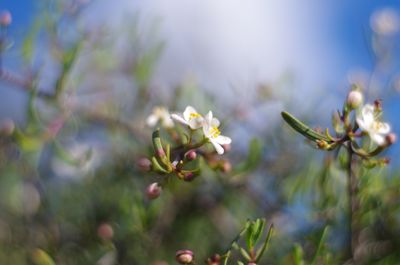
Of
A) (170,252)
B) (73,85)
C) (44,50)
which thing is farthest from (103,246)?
(44,50)

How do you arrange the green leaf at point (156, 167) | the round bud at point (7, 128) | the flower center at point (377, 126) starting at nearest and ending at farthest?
Answer: the green leaf at point (156, 167) → the flower center at point (377, 126) → the round bud at point (7, 128)

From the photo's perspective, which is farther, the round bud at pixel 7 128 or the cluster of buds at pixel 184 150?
the round bud at pixel 7 128

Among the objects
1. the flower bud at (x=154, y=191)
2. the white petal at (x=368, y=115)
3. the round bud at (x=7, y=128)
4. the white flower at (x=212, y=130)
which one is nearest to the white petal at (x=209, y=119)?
the white flower at (x=212, y=130)

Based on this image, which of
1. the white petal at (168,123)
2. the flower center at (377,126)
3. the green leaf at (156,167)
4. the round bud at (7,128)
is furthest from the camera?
the round bud at (7,128)

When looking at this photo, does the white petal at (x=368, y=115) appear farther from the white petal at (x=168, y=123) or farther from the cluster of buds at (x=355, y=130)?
the white petal at (x=168, y=123)

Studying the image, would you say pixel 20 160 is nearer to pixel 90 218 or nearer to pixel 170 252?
pixel 90 218

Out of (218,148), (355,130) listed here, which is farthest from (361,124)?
(218,148)

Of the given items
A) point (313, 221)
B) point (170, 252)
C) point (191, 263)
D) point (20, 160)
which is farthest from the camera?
point (20, 160)
